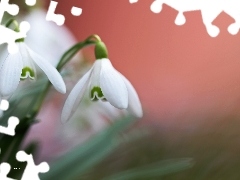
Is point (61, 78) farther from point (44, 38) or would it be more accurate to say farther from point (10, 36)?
point (44, 38)

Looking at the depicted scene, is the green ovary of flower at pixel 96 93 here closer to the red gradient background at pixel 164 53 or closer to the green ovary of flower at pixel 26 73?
the green ovary of flower at pixel 26 73

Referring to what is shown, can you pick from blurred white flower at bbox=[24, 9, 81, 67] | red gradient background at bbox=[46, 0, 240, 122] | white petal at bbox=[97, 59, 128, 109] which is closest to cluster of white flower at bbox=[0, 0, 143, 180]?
white petal at bbox=[97, 59, 128, 109]

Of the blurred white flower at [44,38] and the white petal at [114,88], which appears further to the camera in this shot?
the blurred white flower at [44,38]

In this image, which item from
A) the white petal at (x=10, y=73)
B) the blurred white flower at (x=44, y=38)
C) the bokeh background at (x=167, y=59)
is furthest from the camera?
the bokeh background at (x=167, y=59)

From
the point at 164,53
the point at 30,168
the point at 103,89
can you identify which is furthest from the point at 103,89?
the point at 164,53

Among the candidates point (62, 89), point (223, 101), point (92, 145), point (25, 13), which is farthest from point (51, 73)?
point (223, 101)

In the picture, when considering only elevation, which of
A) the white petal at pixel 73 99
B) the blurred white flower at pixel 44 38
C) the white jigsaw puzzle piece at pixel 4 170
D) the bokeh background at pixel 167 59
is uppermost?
the bokeh background at pixel 167 59

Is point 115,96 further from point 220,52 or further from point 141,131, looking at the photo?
point 220,52

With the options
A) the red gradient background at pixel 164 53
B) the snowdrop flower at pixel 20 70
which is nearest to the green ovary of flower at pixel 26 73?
the snowdrop flower at pixel 20 70
